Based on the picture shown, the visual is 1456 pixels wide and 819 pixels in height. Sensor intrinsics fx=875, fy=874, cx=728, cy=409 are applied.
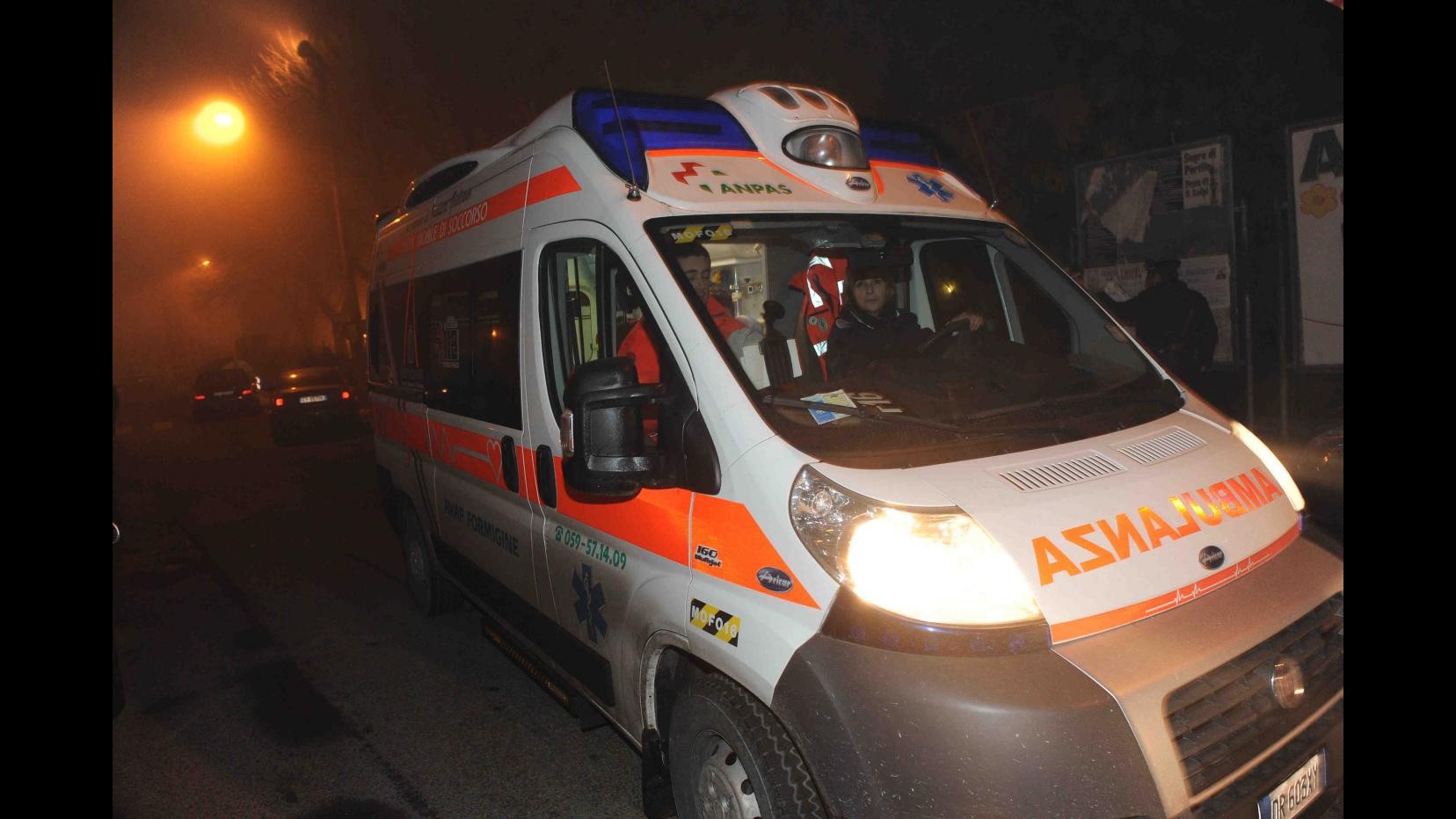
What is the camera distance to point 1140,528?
214 cm

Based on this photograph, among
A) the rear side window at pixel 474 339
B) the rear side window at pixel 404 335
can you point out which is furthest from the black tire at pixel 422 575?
the rear side window at pixel 474 339

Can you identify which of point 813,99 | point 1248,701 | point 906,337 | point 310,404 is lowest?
point 1248,701

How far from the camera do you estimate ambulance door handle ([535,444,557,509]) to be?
3.16m

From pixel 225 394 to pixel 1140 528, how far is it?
24.6m

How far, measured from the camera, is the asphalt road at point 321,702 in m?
3.45

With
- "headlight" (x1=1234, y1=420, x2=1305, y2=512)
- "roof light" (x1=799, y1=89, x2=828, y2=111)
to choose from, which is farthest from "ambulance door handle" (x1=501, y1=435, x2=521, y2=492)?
"headlight" (x1=1234, y1=420, x2=1305, y2=512)

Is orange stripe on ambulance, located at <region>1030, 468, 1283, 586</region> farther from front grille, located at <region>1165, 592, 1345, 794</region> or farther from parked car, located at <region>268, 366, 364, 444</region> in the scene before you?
parked car, located at <region>268, 366, 364, 444</region>

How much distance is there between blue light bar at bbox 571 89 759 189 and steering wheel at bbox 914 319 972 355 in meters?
0.93

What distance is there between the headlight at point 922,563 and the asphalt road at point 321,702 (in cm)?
174

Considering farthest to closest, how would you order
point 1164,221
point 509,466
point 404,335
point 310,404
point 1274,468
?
point 310,404 → point 1164,221 → point 404,335 → point 509,466 → point 1274,468

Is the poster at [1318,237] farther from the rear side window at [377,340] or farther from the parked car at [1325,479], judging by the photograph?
the rear side window at [377,340]

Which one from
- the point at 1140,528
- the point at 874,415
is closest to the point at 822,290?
the point at 874,415

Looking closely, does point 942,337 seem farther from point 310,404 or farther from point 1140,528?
point 310,404

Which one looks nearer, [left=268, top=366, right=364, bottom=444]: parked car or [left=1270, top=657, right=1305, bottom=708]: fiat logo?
[left=1270, top=657, right=1305, bottom=708]: fiat logo
